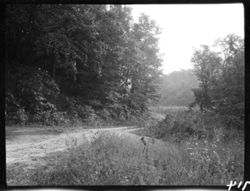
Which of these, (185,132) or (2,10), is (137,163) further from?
(2,10)

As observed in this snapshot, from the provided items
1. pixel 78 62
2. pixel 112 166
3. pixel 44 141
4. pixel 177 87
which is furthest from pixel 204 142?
pixel 78 62

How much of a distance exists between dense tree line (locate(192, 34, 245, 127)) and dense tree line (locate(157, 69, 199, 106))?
5.9 inches

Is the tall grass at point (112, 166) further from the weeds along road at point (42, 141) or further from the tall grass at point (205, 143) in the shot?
the tall grass at point (205, 143)

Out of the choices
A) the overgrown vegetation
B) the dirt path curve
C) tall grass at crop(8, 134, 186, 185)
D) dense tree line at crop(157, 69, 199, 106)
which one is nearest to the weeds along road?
the dirt path curve

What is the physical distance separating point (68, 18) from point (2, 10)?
1.98m

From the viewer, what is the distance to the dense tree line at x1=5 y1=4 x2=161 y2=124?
6.56 metres

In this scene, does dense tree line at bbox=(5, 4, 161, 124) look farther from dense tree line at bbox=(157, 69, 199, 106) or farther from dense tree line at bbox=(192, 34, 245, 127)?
dense tree line at bbox=(192, 34, 245, 127)

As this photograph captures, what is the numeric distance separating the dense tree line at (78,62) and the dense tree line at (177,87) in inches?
8.9

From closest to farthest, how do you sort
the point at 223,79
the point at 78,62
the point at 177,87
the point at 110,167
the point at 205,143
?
the point at 110,167
the point at 205,143
the point at 223,79
the point at 177,87
the point at 78,62

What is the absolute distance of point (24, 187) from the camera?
16.5 feet

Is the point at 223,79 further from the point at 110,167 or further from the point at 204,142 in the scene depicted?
the point at 110,167

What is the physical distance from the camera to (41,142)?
6.15m

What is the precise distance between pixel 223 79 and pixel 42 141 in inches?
179

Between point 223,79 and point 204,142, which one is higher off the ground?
point 223,79
